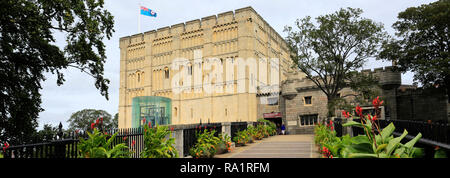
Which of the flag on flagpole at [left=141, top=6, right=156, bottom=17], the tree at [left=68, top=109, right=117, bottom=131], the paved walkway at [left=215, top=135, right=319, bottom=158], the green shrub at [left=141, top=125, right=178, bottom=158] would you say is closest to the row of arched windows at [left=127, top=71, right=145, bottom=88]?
the flag on flagpole at [left=141, top=6, right=156, bottom=17]

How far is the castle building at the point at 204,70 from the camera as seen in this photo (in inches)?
1515

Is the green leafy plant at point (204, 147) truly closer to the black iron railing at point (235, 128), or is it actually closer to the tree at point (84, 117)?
the black iron railing at point (235, 128)

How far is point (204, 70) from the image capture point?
43.9 m

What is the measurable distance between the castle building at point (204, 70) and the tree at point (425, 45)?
585 inches

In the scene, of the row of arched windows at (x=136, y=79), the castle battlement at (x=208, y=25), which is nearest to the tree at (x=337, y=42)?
the castle battlement at (x=208, y=25)

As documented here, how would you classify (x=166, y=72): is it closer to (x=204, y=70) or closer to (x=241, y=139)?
(x=204, y=70)

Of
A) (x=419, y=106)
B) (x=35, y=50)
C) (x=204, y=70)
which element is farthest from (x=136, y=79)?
(x=419, y=106)

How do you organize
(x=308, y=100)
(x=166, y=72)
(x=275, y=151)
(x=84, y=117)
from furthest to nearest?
(x=84, y=117), (x=166, y=72), (x=308, y=100), (x=275, y=151)

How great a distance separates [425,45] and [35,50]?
2717 cm

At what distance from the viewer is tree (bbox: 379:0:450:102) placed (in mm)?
21547

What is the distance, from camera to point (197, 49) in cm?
4500

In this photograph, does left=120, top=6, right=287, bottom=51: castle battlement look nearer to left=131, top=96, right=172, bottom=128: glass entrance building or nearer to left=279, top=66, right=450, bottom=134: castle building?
left=279, top=66, right=450, bottom=134: castle building

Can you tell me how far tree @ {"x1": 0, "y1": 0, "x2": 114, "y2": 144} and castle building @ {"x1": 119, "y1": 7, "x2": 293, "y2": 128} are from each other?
20.4m
